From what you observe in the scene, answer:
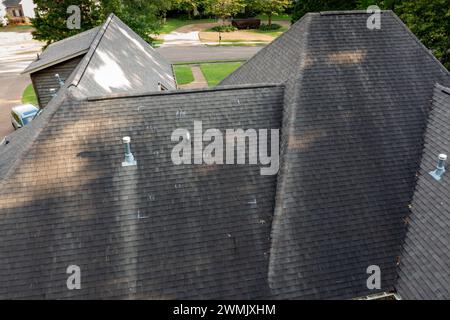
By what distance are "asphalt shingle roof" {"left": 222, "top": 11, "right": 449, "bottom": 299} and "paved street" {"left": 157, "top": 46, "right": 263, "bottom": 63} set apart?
27.7m

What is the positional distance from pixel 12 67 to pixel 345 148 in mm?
38505

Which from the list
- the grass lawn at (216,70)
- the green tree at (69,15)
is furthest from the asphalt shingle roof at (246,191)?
the grass lawn at (216,70)

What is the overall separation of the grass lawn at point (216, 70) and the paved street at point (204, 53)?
8.18 feet

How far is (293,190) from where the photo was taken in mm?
10094

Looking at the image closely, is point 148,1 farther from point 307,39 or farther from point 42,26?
point 307,39

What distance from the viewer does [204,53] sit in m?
42.9

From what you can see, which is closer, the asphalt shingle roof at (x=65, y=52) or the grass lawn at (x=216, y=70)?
the asphalt shingle roof at (x=65, y=52)

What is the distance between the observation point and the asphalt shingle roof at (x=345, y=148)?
938 centimetres

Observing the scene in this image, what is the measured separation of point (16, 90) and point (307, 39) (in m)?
28.8

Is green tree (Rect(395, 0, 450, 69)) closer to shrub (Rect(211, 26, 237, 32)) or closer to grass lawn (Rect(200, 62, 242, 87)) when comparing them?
grass lawn (Rect(200, 62, 242, 87))

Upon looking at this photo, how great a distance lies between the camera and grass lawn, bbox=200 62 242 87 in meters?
33.6

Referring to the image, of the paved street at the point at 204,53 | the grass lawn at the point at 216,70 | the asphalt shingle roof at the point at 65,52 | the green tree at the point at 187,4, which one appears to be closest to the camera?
the asphalt shingle roof at the point at 65,52

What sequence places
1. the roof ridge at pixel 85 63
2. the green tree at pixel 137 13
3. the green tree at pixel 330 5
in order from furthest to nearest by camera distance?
the green tree at pixel 330 5 → the green tree at pixel 137 13 → the roof ridge at pixel 85 63

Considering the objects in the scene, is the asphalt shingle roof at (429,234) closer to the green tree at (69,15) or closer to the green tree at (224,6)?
the green tree at (69,15)
